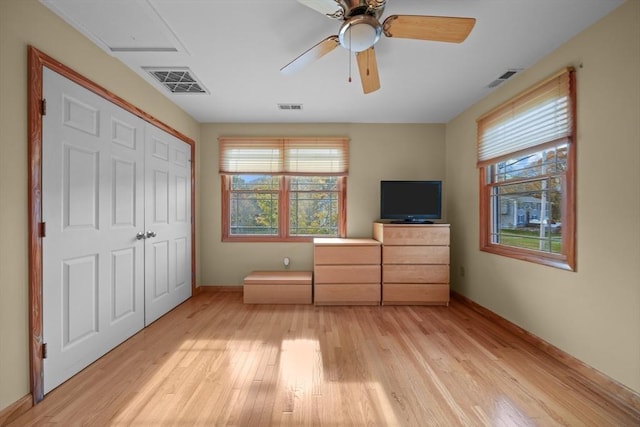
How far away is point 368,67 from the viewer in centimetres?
200

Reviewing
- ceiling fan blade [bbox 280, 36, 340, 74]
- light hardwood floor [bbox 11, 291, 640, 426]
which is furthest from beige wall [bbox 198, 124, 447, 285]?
ceiling fan blade [bbox 280, 36, 340, 74]

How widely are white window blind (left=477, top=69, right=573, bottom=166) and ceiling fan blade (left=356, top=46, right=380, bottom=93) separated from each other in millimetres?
1440

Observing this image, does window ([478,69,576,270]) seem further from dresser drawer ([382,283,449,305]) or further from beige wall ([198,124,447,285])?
beige wall ([198,124,447,285])

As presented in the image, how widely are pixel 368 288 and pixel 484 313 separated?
1.34 meters

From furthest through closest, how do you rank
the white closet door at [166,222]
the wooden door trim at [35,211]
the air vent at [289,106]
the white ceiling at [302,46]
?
the air vent at [289,106]
the white closet door at [166,222]
the white ceiling at [302,46]
the wooden door trim at [35,211]

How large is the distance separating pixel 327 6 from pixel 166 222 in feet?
8.90

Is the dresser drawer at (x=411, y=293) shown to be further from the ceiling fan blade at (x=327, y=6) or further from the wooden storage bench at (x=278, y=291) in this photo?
the ceiling fan blade at (x=327, y=6)

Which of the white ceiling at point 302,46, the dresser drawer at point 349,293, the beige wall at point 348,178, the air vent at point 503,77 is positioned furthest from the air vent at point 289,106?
the dresser drawer at point 349,293

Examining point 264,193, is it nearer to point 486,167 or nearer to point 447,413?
point 486,167

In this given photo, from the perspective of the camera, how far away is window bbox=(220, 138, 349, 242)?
12.6ft

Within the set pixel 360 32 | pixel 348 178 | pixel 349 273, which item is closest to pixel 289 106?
pixel 348 178

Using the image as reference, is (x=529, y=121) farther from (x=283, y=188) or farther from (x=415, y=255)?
(x=283, y=188)

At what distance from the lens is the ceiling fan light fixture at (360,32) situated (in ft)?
5.02

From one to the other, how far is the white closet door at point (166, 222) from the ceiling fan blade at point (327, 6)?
2132mm
